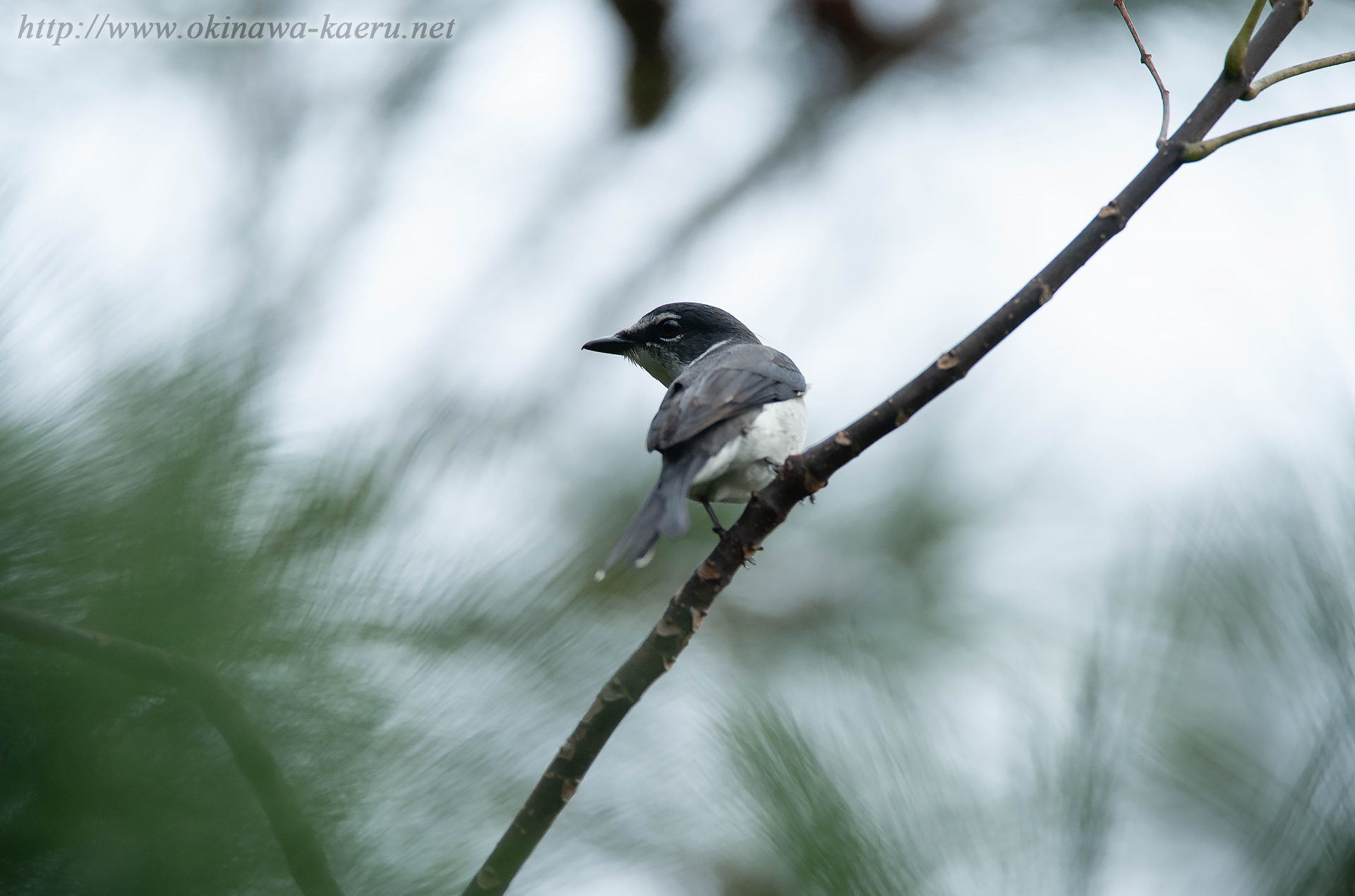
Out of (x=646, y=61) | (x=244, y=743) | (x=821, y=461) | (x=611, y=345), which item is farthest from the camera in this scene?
(x=646, y=61)

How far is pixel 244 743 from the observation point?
3.72 ft

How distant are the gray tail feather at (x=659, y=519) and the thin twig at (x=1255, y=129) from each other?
3.22 ft

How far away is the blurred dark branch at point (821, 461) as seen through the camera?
133 cm

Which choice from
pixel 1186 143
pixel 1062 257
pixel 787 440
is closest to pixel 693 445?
pixel 787 440

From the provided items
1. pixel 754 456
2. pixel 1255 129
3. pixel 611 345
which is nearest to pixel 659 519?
pixel 754 456

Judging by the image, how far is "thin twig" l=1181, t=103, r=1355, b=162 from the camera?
1.34 metres

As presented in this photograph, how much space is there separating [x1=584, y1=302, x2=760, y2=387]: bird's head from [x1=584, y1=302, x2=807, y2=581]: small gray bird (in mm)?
73

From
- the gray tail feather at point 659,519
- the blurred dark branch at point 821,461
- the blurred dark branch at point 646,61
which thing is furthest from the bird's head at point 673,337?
the blurred dark branch at point 821,461

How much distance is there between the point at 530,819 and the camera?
1323 mm

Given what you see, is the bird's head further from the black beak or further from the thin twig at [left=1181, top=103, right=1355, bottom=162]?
the thin twig at [left=1181, top=103, right=1355, bottom=162]

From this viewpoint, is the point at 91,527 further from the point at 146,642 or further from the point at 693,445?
the point at 693,445

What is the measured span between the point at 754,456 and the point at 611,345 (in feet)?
3.37

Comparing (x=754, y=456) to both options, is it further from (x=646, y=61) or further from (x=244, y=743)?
(x=646, y=61)

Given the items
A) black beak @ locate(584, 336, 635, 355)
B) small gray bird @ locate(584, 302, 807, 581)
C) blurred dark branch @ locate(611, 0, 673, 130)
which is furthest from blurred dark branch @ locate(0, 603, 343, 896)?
blurred dark branch @ locate(611, 0, 673, 130)
